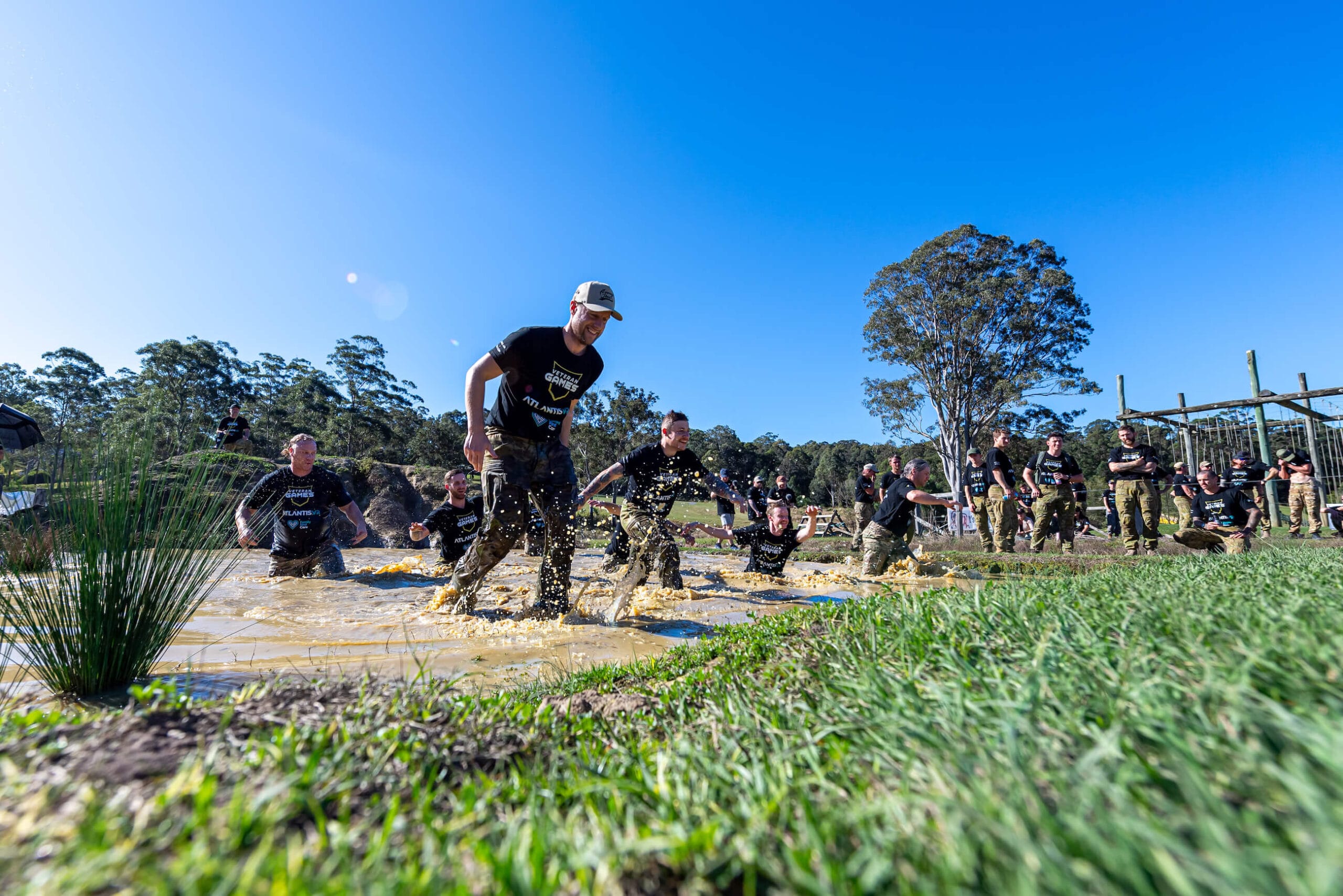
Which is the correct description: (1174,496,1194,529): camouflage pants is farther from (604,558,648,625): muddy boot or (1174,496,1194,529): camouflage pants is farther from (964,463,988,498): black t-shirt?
(604,558,648,625): muddy boot

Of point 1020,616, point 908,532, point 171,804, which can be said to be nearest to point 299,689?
point 171,804

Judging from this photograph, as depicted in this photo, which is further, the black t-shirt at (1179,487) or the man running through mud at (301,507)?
the black t-shirt at (1179,487)

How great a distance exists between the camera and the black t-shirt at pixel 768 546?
7570mm

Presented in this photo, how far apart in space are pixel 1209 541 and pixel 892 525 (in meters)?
4.85

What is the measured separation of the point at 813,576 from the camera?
7.79 meters

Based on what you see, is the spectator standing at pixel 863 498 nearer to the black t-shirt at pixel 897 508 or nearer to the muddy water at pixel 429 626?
the black t-shirt at pixel 897 508

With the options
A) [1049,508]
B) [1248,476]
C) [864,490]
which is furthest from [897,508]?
[1248,476]

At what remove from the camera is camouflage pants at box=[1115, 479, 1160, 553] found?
9.29 metres

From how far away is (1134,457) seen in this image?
31.2 feet

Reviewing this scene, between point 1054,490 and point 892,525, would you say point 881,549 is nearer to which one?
point 892,525

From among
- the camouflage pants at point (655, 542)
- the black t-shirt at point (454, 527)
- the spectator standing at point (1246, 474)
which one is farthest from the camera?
Answer: the spectator standing at point (1246, 474)

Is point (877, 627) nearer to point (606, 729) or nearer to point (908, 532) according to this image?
point (606, 729)

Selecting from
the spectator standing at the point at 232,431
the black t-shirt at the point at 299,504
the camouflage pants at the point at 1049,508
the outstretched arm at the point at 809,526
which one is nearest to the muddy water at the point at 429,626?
the black t-shirt at the point at 299,504

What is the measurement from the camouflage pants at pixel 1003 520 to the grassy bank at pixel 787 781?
975 cm
